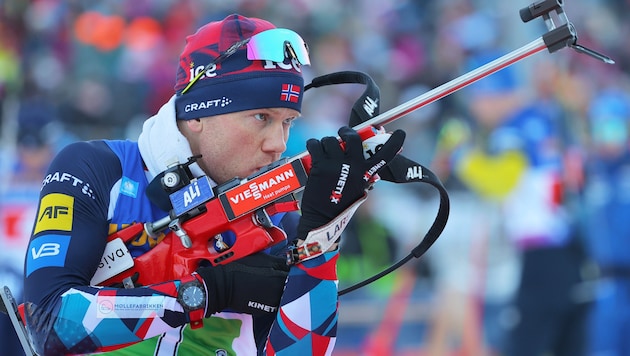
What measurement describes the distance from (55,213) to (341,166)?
89 centimetres

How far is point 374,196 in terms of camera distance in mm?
9031

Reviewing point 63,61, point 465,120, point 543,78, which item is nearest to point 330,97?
point 465,120

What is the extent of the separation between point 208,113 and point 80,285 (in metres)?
0.69

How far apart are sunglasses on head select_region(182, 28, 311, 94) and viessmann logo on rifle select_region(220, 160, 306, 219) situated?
0.39 meters

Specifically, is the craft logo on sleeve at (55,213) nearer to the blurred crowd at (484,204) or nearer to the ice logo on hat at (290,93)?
the ice logo on hat at (290,93)

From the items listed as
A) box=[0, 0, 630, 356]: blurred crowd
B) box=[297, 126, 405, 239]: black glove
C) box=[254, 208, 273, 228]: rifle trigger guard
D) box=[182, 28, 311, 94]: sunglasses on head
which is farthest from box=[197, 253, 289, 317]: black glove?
box=[0, 0, 630, 356]: blurred crowd

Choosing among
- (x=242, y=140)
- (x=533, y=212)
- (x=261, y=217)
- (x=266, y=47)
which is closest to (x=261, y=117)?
(x=242, y=140)

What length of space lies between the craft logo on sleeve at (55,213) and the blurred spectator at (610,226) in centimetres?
643

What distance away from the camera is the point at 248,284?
10.0ft

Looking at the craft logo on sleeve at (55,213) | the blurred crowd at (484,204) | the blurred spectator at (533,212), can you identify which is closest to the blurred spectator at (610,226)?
the blurred crowd at (484,204)

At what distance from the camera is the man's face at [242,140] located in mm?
3193

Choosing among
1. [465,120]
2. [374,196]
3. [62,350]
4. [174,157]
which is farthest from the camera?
[465,120]

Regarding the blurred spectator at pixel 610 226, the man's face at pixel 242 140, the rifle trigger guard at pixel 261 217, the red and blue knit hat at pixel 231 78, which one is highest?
Answer: the red and blue knit hat at pixel 231 78

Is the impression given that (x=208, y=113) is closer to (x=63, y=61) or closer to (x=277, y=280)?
(x=277, y=280)
